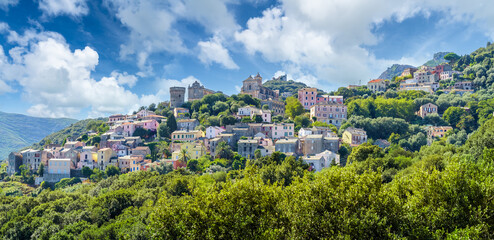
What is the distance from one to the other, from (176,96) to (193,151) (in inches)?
1528

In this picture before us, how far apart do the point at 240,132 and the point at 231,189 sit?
4980 cm

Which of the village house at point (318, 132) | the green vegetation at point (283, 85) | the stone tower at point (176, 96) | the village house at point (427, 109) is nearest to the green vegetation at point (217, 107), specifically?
the stone tower at point (176, 96)

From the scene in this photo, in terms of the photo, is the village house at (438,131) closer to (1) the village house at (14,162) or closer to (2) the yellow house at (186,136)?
(2) the yellow house at (186,136)

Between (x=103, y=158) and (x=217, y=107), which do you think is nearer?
(x=103, y=158)

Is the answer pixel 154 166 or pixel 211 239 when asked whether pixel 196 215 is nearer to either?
pixel 211 239

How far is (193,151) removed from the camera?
62.8m

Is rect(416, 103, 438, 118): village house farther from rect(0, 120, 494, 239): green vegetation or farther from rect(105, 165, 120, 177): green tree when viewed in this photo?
rect(105, 165, 120, 177): green tree

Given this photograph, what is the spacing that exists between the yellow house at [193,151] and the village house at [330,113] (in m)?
30.1

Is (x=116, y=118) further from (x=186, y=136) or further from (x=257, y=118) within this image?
(x=257, y=118)

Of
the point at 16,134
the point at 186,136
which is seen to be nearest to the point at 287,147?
the point at 186,136

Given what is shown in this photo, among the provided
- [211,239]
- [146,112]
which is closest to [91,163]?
[146,112]

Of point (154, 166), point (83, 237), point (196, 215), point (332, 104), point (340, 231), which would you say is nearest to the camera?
point (340, 231)

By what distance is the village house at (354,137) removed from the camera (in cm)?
6481

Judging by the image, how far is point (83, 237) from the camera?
1160 inches
